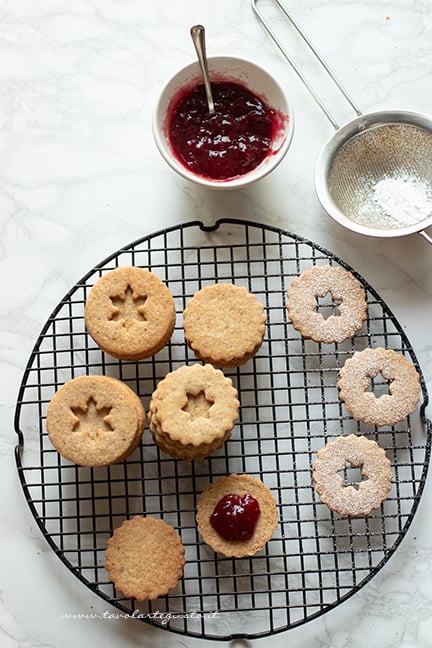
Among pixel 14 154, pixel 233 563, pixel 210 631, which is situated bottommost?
pixel 210 631

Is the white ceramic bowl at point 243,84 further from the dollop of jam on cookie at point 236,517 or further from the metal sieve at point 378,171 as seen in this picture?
the dollop of jam on cookie at point 236,517

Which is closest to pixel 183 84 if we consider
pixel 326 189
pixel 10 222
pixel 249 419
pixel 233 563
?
pixel 326 189

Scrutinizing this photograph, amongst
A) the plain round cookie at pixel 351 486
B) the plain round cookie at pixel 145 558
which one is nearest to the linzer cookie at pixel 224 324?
the plain round cookie at pixel 351 486

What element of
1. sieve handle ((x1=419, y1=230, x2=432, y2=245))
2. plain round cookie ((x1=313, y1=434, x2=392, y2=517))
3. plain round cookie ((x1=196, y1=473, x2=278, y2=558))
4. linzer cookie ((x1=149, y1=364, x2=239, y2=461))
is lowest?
plain round cookie ((x1=196, y1=473, x2=278, y2=558))

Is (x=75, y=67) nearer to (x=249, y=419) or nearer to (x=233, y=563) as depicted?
(x=249, y=419)

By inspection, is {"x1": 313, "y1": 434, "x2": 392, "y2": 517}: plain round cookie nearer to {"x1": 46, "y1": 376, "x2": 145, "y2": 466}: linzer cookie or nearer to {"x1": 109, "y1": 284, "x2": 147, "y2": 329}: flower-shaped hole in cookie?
{"x1": 46, "y1": 376, "x2": 145, "y2": 466}: linzer cookie

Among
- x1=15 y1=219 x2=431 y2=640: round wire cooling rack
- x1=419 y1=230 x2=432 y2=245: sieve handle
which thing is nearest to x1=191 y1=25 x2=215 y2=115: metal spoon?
x1=15 y1=219 x2=431 y2=640: round wire cooling rack
